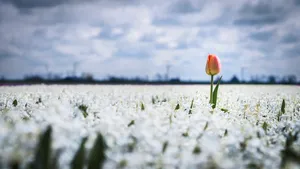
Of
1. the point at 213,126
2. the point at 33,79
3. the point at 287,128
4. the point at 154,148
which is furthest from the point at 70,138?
the point at 33,79

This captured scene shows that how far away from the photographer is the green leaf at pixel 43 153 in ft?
6.35

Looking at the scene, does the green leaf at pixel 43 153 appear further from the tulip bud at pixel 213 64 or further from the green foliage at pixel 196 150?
the tulip bud at pixel 213 64

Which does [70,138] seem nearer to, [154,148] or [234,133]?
[154,148]

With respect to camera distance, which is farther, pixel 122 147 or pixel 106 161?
pixel 122 147

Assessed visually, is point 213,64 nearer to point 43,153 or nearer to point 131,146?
point 131,146

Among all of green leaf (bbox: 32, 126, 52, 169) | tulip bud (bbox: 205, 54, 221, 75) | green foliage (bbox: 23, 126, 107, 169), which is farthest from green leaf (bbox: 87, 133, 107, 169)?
tulip bud (bbox: 205, 54, 221, 75)

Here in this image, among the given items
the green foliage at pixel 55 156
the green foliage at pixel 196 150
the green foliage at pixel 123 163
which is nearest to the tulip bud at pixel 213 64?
the green foliage at pixel 196 150

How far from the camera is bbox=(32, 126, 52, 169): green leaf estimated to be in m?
1.94

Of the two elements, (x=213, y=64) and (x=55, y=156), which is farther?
(x=213, y=64)

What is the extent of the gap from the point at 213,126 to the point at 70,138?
1473mm

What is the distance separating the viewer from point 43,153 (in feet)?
6.35

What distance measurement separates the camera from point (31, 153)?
209 cm

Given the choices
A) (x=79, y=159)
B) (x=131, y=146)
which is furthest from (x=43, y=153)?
(x=131, y=146)

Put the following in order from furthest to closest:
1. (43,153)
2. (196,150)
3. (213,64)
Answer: (213,64), (196,150), (43,153)
